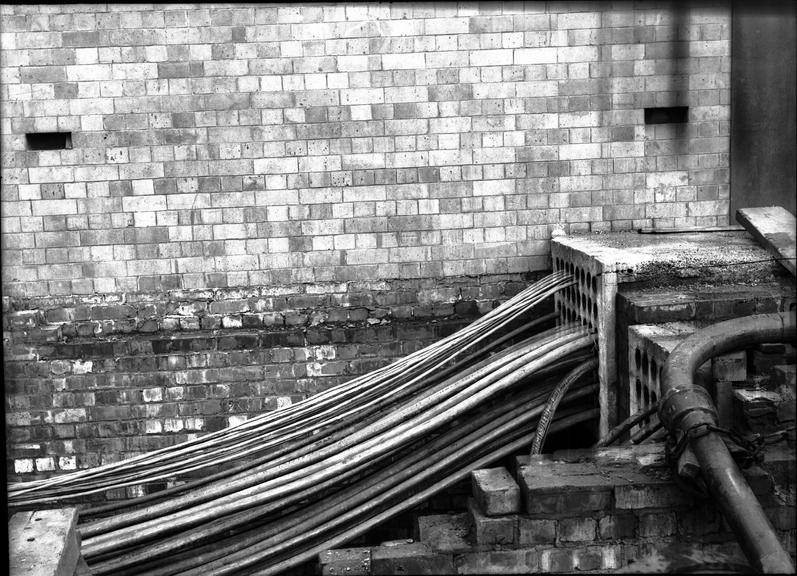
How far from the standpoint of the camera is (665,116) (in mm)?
6887

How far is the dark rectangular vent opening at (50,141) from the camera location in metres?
6.60

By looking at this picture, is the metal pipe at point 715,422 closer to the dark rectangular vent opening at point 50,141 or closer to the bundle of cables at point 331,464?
the bundle of cables at point 331,464

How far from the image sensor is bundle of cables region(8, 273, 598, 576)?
533 centimetres

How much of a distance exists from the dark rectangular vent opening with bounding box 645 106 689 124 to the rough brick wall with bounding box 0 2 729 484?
8 cm

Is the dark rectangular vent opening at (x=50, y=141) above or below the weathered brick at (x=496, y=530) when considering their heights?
above

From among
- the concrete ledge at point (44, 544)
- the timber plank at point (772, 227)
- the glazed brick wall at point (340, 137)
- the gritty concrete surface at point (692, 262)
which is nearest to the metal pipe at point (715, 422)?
the gritty concrete surface at point (692, 262)

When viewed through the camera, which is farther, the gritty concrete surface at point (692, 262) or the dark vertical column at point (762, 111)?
the dark vertical column at point (762, 111)

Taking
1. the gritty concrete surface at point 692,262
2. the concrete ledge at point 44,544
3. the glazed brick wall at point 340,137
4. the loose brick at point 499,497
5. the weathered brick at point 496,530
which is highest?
the glazed brick wall at point 340,137

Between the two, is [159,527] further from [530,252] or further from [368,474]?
[530,252]

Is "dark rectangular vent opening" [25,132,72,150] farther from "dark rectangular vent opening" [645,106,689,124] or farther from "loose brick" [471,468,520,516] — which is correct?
"dark rectangular vent opening" [645,106,689,124]

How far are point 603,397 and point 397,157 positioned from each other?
2.68 m

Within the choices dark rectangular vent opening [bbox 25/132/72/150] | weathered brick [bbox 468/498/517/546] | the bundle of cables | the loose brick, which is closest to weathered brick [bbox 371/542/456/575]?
weathered brick [bbox 468/498/517/546]

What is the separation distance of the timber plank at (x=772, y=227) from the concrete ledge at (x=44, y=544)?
445cm

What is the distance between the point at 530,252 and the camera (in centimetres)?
690
